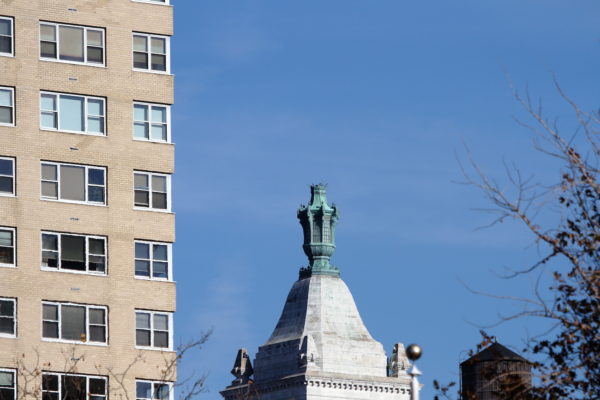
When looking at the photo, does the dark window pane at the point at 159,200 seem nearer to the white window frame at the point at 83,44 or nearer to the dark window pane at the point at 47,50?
the white window frame at the point at 83,44

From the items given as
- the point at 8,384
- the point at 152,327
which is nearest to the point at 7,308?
the point at 8,384

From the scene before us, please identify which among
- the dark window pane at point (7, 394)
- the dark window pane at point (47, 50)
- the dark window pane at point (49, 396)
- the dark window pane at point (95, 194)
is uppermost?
the dark window pane at point (47, 50)

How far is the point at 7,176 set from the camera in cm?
8750

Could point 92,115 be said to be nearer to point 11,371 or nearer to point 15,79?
point 15,79

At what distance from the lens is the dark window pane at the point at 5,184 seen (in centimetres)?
8738

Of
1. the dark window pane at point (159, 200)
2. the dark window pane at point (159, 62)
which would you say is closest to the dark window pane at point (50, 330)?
the dark window pane at point (159, 200)

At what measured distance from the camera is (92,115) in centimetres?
8956

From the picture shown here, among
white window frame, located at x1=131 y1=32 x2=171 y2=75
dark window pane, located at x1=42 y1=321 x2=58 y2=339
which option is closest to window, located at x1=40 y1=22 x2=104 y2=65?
white window frame, located at x1=131 y1=32 x2=171 y2=75

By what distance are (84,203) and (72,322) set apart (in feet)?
17.3

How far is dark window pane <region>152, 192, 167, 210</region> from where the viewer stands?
90500 millimetres

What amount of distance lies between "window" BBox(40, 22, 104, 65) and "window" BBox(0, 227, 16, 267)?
26.2 feet

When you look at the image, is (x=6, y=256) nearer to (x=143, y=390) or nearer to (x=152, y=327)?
(x=152, y=327)

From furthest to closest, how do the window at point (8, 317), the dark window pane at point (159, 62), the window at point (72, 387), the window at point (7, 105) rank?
the dark window pane at point (159, 62)
the window at point (7, 105)
the window at point (8, 317)
the window at point (72, 387)

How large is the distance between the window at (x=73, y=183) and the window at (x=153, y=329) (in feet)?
17.8
